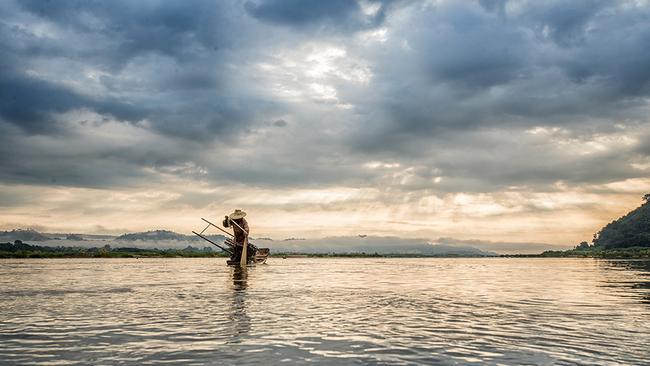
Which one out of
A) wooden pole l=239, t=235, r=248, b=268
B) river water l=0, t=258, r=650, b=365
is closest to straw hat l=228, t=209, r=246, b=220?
wooden pole l=239, t=235, r=248, b=268

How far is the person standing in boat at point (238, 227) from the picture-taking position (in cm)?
9569

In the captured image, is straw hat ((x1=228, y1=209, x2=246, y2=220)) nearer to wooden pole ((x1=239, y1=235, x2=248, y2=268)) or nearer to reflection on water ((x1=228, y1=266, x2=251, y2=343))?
wooden pole ((x1=239, y1=235, x2=248, y2=268))

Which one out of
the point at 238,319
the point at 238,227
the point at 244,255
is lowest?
the point at 238,319

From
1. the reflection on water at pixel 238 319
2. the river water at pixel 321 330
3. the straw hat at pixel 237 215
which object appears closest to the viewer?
the river water at pixel 321 330

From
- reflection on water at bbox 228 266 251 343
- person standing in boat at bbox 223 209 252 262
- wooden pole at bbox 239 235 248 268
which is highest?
person standing in boat at bbox 223 209 252 262

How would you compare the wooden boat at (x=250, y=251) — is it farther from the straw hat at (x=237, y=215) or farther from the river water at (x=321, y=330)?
the river water at (x=321, y=330)

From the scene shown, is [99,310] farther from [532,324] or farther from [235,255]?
[235,255]

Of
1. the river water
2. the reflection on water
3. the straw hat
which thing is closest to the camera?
the river water

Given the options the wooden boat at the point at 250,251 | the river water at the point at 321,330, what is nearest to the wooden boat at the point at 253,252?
the wooden boat at the point at 250,251

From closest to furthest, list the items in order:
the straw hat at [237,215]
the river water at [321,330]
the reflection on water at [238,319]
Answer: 1. the river water at [321,330]
2. the reflection on water at [238,319]
3. the straw hat at [237,215]

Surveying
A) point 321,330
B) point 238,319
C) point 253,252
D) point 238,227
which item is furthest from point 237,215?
point 321,330

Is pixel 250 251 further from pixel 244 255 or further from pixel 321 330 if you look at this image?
pixel 321 330

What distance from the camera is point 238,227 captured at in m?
95.6

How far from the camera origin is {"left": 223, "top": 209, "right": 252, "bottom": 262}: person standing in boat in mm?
95688
